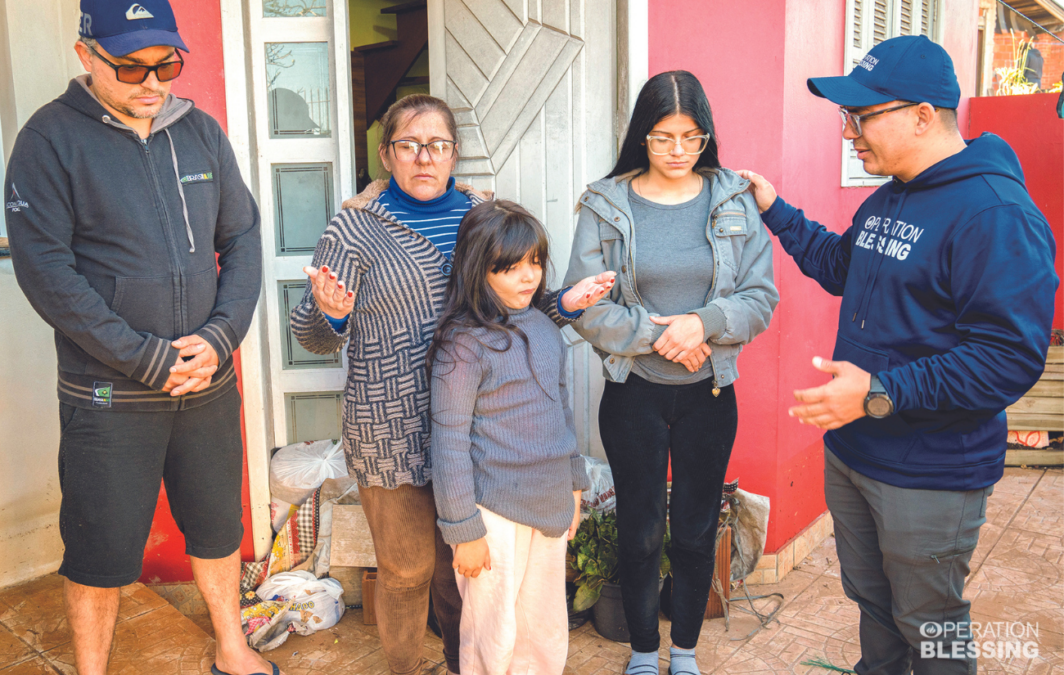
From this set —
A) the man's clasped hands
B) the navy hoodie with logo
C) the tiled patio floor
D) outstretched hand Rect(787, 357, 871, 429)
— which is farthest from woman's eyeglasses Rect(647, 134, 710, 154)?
the tiled patio floor

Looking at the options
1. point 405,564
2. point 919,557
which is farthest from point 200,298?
point 919,557

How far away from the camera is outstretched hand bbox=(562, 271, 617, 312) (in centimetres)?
227

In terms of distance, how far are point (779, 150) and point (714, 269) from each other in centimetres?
110

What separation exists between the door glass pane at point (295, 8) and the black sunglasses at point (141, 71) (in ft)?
3.98

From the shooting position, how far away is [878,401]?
6.11 feet

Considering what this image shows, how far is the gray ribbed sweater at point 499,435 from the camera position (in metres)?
2.14

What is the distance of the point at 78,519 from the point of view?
2.29m

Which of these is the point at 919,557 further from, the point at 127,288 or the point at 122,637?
the point at 122,637

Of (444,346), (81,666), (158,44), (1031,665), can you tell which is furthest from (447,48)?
(1031,665)

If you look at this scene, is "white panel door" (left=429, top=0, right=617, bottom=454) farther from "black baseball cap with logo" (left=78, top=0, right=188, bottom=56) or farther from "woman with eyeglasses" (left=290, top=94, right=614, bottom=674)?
"black baseball cap with logo" (left=78, top=0, right=188, bottom=56)

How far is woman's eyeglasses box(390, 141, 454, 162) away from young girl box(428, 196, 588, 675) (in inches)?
8.3

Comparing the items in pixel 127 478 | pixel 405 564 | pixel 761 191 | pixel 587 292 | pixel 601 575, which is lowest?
pixel 601 575

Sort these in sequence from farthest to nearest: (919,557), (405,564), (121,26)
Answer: (405,564) < (121,26) < (919,557)

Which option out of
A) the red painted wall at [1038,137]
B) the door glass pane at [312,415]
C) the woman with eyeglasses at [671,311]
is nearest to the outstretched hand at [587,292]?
the woman with eyeglasses at [671,311]
